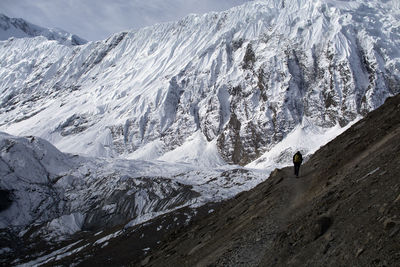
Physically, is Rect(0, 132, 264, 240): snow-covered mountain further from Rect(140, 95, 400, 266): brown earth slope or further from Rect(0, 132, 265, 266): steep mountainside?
Rect(140, 95, 400, 266): brown earth slope

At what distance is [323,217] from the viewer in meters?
16.4

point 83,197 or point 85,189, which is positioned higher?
point 85,189

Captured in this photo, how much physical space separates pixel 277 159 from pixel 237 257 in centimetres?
18417

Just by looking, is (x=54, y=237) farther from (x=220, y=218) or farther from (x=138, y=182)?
(x=220, y=218)

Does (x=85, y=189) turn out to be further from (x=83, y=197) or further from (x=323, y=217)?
(x=323, y=217)

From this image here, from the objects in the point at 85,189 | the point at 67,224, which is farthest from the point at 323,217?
the point at 85,189

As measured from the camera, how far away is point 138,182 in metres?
144

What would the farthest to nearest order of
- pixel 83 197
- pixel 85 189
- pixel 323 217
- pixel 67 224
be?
1. pixel 85 189
2. pixel 83 197
3. pixel 67 224
4. pixel 323 217

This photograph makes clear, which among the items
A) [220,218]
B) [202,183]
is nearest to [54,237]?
[202,183]

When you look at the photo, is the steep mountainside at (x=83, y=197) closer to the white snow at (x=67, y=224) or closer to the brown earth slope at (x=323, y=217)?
→ the white snow at (x=67, y=224)

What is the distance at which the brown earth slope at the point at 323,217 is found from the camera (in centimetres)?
1395

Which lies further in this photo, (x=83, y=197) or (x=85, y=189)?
(x=85, y=189)

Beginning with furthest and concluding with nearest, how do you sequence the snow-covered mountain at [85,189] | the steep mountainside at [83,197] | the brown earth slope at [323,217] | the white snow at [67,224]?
the snow-covered mountain at [85,189] → the white snow at [67,224] → the steep mountainside at [83,197] → the brown earth slope at [323,217]

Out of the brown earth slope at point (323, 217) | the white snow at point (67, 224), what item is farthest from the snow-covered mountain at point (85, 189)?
the brown earth slope at point (323, 217)
